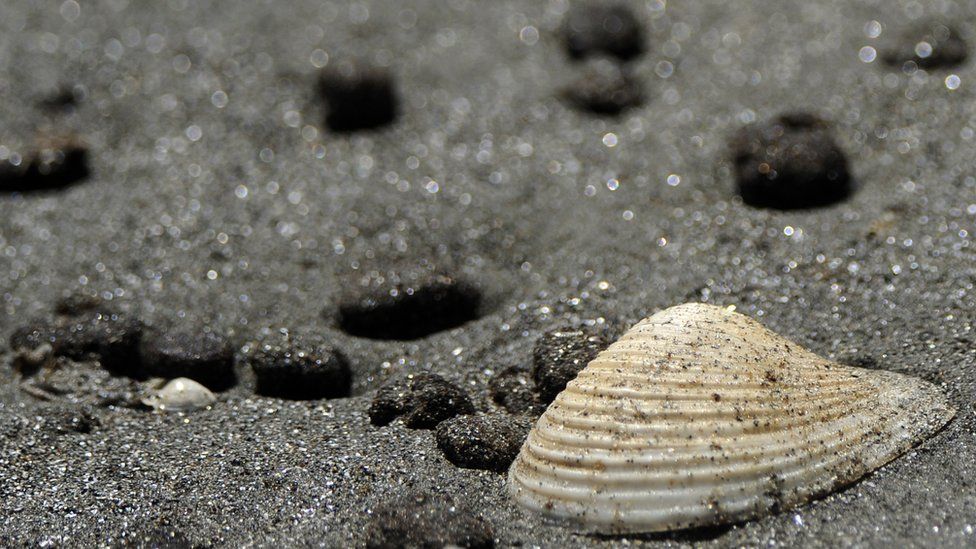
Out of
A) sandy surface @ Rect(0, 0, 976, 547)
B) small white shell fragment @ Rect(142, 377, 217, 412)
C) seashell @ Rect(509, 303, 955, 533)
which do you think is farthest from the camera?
small white shell fragment @ Rect(142, 377, 217, 412)

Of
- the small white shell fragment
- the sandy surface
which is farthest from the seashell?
the small white shell fragment

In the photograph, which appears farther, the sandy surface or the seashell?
the sandy surface

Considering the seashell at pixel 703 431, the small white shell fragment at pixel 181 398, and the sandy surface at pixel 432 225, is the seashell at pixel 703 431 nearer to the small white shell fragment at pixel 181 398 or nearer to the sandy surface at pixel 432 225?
the sandy surface at pixel 432 225

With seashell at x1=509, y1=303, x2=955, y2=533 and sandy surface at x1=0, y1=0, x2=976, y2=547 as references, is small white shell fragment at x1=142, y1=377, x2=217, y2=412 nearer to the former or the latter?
sandy surface at x1=0, y1=0, x2=976, y2=547

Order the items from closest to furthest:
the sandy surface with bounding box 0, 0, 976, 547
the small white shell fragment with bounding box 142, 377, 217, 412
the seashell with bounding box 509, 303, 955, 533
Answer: the seashell with bounding box 509, 303, 955, 533
the sandy surface with bounding box 0, 0, 976, 547
the small white shell fragment with bounding box 142, 377, 217, 412

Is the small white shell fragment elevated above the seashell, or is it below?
below

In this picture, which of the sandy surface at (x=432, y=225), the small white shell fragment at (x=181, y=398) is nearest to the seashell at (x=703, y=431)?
the sandy surface at (x=432, y=225)
